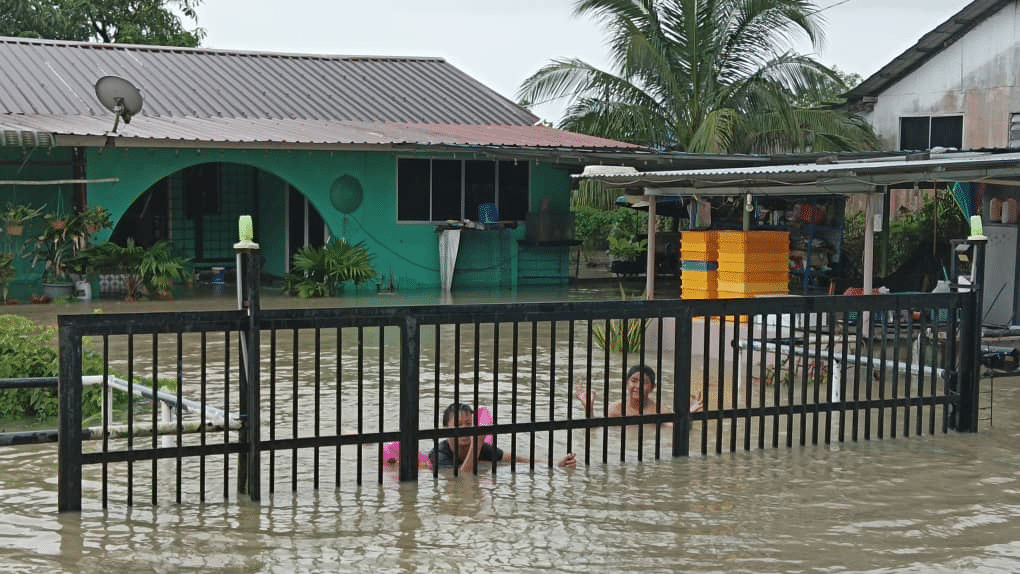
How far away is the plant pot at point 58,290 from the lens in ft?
64.1

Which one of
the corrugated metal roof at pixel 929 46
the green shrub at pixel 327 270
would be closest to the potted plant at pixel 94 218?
the green shrub at pixel 327 270

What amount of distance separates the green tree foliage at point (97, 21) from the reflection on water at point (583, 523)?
2905cm

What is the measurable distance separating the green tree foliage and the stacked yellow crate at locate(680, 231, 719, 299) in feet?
78.8

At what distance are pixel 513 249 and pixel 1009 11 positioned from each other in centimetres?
1007

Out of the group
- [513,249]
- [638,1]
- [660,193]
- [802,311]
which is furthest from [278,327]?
[638,1]

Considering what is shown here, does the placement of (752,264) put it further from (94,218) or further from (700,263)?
(94,218)

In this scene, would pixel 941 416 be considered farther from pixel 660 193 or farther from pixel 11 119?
pixel 11 119

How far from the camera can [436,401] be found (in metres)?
7.36

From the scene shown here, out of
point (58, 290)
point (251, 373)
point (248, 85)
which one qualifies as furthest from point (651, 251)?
point (248, 85)

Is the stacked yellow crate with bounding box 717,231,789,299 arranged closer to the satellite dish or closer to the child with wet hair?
the child with wet hair

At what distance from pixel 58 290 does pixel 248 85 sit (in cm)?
722

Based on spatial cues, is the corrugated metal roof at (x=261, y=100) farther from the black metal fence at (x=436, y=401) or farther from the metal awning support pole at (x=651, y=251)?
the black metal fence at (x=436, y=401)

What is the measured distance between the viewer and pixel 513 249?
24.2 metres

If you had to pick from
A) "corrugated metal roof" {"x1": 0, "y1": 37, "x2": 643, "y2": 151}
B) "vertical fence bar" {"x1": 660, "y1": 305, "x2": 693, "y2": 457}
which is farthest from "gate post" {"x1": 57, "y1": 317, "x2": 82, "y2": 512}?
"corrugated metal roof" {"x1": 0, "y1": 37, "x2": 643, "y2": 151}
